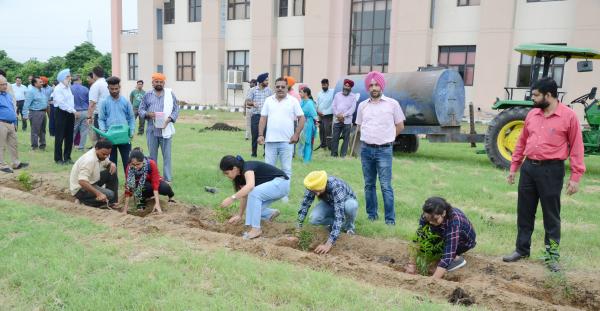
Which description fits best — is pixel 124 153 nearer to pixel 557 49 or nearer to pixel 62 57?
pixel 557 49

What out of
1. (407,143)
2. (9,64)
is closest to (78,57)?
(9,64)

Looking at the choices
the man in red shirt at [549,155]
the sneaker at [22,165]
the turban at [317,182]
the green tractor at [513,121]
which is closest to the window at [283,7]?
the green tractor at [513,121]

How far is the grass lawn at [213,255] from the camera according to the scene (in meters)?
3.78

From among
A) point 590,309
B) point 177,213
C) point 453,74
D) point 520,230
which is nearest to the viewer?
point 590,309

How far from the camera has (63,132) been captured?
9.71 meters

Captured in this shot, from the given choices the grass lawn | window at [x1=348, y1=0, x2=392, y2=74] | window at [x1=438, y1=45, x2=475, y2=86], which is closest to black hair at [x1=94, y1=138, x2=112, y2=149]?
the grass lawn

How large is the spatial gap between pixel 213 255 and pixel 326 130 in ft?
26.3

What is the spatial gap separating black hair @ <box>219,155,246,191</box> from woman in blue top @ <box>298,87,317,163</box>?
4.63m

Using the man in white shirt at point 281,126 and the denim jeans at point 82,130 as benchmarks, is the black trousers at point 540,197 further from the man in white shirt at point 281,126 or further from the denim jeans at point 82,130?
the denim jeans at point 82,130

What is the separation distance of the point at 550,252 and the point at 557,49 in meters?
6.58

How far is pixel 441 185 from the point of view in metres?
8.57

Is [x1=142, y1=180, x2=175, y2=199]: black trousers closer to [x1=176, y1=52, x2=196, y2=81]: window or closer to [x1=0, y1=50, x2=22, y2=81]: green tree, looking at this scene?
[x1=176, y1=52, x2=196, y2=81]: window

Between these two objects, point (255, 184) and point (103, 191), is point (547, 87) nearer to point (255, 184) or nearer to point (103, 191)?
point (255, 184)

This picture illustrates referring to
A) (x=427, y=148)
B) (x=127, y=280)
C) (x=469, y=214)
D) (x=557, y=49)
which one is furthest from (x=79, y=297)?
(x=427, y=148)
